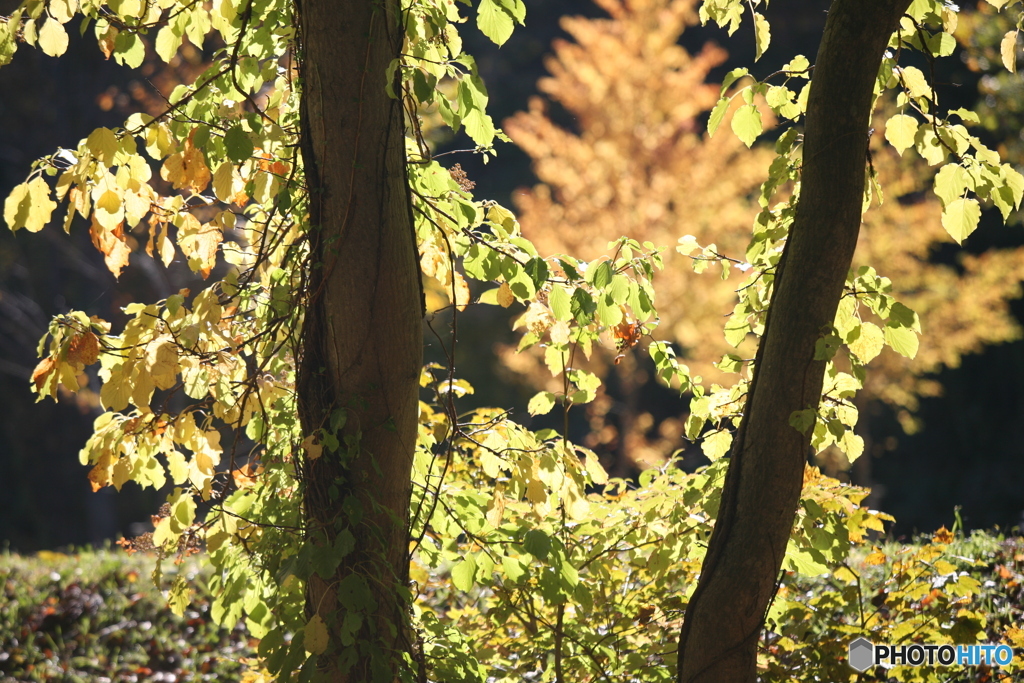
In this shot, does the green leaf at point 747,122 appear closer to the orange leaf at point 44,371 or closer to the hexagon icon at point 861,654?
the hexagon icon at point 861,654

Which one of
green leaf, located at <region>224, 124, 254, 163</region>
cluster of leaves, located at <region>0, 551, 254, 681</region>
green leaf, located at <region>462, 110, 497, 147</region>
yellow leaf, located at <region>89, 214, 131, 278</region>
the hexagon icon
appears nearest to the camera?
green leaf, located at <region>224, 124, 254, 163</region>

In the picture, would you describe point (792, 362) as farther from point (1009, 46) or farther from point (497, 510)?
point (1009, 46)

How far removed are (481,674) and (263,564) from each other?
0.59m

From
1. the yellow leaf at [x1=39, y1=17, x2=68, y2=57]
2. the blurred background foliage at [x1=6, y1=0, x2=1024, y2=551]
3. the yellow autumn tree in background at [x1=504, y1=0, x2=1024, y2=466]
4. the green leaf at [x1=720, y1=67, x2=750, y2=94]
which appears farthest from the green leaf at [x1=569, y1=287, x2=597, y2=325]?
the yellow autumn tree in background at [x1=504, y1=0, x2=1024, y2=466]

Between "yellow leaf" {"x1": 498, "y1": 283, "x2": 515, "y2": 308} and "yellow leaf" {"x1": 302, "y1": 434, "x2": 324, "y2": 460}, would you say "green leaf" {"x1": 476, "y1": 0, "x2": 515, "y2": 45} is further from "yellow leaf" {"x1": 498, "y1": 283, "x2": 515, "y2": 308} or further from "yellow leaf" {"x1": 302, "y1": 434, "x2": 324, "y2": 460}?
"yellow leaf" {"x1": 302, "y1": 434, "x2": 324, "y2": 460}

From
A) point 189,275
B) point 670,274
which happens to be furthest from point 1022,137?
point 189,275

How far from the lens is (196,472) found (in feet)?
6.76

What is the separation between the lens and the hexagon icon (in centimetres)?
232

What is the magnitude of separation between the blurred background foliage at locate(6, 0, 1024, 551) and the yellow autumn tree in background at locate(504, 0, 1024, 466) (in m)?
0.02

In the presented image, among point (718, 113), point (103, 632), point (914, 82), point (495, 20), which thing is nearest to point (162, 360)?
point (495, 20)

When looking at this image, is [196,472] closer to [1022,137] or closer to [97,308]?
[1022,137]

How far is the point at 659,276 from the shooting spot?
8.48 meters

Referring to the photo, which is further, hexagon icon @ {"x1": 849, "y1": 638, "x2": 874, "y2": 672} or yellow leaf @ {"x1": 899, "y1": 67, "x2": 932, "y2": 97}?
hexagon icon @ {"x1": 849, "y1": 638, "x2": 874, "y2": 672}

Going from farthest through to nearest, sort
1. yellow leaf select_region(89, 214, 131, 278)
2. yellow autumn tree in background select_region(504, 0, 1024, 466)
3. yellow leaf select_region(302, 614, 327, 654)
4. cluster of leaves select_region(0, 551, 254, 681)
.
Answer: yellow autumn tree in background select_region(504, 0, 1024, 466), cluster of leaves select_region(0, 551, 254, 681), yellow leaf select_region(89, 214, 131, 278), yellow leaf select_region(302, 614, 327, 654)
